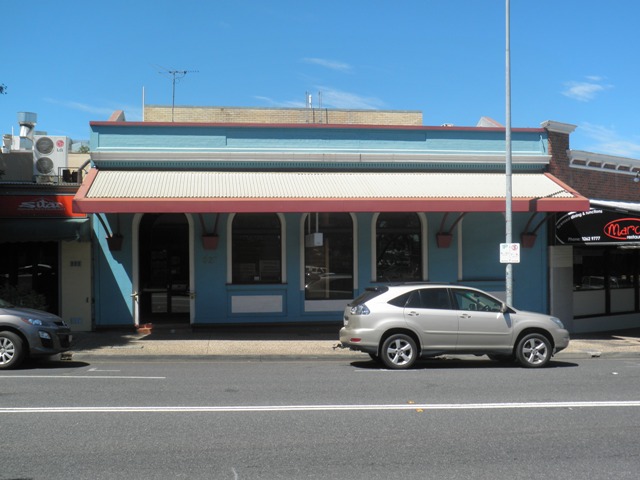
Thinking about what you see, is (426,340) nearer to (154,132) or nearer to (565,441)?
(565,441)

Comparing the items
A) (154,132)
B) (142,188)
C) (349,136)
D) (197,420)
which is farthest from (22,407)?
(349,136)

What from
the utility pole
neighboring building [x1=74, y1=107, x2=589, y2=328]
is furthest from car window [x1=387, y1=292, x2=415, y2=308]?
the utility pole

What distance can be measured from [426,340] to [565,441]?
5219 millimetres

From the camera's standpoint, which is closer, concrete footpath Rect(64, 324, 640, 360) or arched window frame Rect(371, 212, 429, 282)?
concrete footpath Rect(64, 324, 640, 360)

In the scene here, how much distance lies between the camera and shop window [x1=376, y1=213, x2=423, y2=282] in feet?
58.3

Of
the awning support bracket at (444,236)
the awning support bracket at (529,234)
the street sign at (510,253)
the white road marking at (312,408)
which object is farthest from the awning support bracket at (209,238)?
the white road marking at (312,408)

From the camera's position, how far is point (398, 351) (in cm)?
1195

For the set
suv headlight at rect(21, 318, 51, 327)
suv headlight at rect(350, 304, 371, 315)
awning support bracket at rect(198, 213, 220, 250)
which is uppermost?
awning support bracket at rect(198, 213, 220, 250)

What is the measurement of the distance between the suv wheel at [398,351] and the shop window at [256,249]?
5865 millimetres

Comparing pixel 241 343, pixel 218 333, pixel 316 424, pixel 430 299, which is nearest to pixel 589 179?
pixel 430 299

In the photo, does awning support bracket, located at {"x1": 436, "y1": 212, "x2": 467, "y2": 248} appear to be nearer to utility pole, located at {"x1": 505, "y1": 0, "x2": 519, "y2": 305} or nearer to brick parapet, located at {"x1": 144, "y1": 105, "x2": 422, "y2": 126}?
utility pole, located at {"x1": 505, "y1": 0, "x2": 519, "y2": 305}

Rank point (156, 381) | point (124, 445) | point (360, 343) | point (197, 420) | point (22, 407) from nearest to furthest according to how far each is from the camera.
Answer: point (124, 445), point (197, 420), point (22, 407), point (156, 381), point (360, 343)

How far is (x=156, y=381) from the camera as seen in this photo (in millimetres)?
10453

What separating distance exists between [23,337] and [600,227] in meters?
13.7
